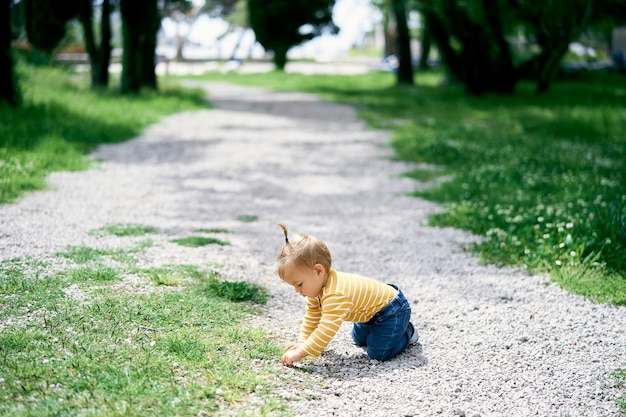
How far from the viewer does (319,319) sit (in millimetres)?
4438

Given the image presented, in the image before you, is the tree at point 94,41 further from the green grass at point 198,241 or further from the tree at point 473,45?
the green grass at point 198,241

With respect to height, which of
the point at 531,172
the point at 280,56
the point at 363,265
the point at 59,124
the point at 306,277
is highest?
the point at 280,56

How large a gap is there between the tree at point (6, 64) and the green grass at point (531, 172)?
7.65m

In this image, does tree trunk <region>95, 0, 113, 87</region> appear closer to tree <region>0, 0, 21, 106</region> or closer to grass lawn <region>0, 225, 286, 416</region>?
tree <region>0, 0, 21, 106</region>

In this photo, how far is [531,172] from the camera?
9.98 meters

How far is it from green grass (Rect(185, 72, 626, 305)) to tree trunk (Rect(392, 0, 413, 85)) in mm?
6461

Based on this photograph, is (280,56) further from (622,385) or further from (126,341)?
(622,385)

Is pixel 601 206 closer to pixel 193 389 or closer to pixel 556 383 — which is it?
pixel 556 383

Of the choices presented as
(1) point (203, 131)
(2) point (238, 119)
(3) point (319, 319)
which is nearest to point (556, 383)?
(3) point (319, 319)

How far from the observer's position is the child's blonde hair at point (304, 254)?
163 inches

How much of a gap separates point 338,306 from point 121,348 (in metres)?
1.34

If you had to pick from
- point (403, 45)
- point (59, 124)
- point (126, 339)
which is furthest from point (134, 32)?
point (126, 339)

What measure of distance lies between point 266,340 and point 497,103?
17859 millimetres

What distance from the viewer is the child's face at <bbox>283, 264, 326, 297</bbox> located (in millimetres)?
4156
